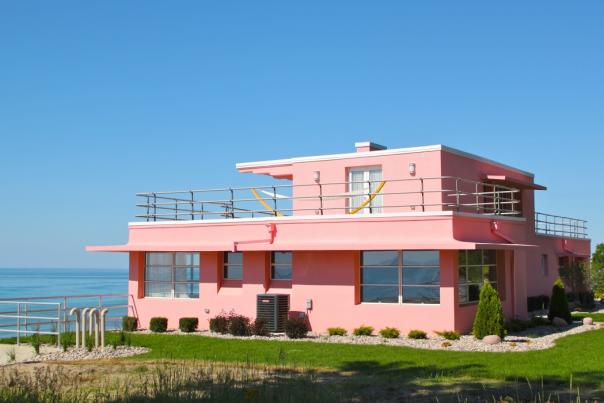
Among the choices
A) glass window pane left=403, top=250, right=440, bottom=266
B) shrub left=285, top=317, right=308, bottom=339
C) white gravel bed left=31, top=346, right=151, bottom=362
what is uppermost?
glass window pane left=403, top=250, right=440, bottom=266

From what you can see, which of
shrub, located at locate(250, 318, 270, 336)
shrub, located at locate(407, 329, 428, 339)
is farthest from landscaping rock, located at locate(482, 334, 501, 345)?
shrub, located at locate(250, 318, 270, 336)

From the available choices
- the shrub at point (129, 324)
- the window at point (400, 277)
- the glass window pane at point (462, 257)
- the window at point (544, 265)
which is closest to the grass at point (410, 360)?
the window at point (400, 277)

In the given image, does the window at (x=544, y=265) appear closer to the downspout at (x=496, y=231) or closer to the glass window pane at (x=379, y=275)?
the downspout at (x=496, y=231)

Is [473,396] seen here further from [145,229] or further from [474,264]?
[145,229]

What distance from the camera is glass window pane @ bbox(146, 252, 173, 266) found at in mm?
24625

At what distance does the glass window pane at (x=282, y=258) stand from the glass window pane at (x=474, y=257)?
5.36m

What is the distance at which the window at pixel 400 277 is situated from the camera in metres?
20.0

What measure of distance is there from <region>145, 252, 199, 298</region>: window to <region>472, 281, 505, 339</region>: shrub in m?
9.47

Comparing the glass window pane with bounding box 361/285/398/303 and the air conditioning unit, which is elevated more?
the glass window pane with bounding box 361/285/398/303

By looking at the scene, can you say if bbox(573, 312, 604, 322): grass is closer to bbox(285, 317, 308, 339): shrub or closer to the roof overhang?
the roof overhang

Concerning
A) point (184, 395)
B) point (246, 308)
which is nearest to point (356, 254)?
point (246, 308)

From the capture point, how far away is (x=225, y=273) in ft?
77.4

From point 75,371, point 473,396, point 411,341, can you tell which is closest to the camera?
point 473,396

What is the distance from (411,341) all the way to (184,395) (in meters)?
10.6
